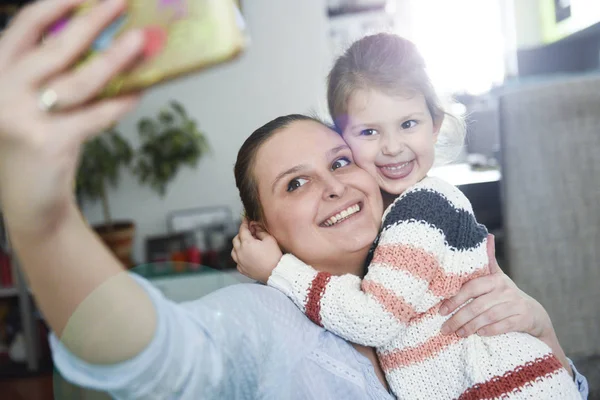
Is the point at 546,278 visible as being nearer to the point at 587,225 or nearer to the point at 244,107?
the point at 587,225

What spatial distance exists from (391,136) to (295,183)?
0.33 ft

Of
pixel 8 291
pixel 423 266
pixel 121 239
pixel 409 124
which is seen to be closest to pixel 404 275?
pixel 423 266

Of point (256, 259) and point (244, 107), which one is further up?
point (244, 107)

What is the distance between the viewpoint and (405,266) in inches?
15.3

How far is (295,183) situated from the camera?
35 centimetres

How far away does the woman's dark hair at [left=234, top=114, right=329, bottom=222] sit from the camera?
13.3 inches

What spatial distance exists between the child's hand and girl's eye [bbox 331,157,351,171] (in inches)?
3.0

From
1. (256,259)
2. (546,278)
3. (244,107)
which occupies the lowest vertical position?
(546,278)

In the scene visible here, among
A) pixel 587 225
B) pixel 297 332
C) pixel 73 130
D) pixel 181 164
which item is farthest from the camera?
pixel 181 164

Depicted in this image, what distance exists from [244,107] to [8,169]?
0.95 feet

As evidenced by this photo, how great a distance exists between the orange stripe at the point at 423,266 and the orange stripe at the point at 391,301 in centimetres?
2

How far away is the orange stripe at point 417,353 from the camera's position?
1.25ft

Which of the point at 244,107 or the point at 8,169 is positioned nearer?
the point at 8,169

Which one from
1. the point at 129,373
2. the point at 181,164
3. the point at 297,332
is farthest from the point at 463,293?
the point at 181,164
